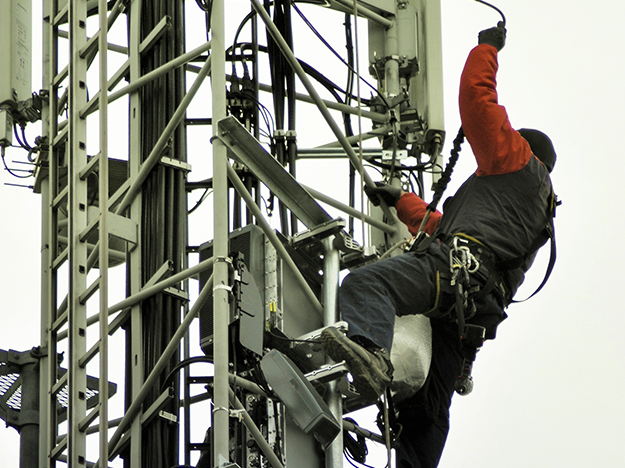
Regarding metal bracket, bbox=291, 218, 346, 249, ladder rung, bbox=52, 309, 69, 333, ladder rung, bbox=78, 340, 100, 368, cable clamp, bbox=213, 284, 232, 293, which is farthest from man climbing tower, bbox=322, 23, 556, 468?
ladder rung, bbox=52, 309, 69, 333

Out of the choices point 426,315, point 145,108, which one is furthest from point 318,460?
point 145,108

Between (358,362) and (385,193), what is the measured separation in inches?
106

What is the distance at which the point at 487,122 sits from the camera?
333 inches

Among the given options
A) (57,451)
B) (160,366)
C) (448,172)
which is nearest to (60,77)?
(57,451)

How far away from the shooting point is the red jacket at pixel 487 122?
8.48 metres

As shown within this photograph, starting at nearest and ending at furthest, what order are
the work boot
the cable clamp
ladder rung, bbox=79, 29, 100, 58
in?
the cable clamp → the work boot → ladder rung, bbox=79, 29, 100, 58

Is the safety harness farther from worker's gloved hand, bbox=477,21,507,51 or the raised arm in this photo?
worker's gloved hand, bbox=477,21,507,51

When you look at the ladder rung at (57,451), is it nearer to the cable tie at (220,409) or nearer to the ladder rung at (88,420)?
the ladder rung at (88,420)

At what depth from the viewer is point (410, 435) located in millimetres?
8930

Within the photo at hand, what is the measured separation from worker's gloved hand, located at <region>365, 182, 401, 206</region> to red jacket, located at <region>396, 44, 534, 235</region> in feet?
4.16

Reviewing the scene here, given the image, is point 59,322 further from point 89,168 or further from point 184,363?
point 184,363

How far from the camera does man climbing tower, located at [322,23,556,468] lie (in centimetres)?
813

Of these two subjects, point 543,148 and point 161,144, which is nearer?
point 161,144

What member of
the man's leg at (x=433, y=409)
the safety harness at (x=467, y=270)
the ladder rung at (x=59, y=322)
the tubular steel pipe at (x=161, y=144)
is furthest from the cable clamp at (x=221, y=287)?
the ladder rung at (x=59, y=322)
